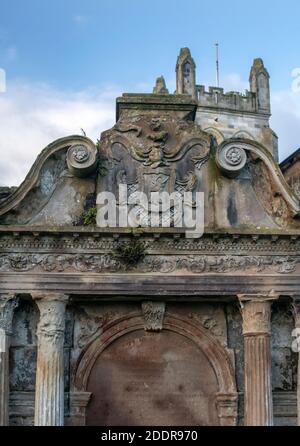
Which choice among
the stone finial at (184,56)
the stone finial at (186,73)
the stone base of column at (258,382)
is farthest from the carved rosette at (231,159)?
the stone finial at (184,56)

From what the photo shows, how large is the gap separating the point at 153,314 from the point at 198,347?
38.4 inches

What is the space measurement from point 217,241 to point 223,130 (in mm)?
34134

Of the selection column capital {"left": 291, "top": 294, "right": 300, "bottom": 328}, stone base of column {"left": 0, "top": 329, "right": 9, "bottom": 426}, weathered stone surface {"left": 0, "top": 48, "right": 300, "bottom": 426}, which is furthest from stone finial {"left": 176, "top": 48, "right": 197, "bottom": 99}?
stone base of column {"left": 0, "top": 329, "right": 9, "bottom": 426}

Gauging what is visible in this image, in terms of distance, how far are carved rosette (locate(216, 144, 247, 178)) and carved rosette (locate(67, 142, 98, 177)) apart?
2.04 m

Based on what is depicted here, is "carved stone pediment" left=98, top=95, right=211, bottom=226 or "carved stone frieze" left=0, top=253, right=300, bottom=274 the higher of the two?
"carved stone pediment" left=98, top=95, right=211, bottom=226

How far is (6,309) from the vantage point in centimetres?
1063

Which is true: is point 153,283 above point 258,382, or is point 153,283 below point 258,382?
above

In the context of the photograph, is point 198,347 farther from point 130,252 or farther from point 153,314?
point 130,252

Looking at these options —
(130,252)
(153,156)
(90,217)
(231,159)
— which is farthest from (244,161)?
(90,217)

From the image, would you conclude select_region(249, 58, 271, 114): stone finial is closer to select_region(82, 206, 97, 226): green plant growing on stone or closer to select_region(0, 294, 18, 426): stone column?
select_region(82, 206, 97, 226): green plant growing on stone

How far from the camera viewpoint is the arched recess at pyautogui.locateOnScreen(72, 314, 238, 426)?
1104cm

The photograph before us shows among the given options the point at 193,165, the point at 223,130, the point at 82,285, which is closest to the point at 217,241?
the point at 193,165

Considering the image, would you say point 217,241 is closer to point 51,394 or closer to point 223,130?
point 51,394

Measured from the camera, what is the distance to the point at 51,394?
33.6 feet
